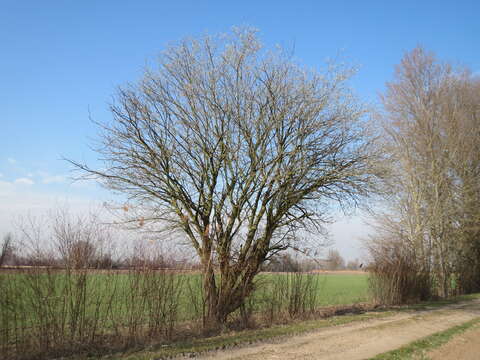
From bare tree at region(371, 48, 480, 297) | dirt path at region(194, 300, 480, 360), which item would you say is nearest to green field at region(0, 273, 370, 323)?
dirt path at region(194, 300, 480, 360)

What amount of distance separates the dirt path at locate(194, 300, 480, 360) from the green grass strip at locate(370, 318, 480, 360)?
7.5 inches

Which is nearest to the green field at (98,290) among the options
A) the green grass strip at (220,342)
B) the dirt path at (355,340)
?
the green grass strip at (220,342)

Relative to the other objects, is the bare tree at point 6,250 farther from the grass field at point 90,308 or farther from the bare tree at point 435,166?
the bare tree at point 435,166

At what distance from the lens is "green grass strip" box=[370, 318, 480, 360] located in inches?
261

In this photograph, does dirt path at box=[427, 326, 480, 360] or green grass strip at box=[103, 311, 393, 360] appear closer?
green grass strip at box=[103, 311, 393, 360]

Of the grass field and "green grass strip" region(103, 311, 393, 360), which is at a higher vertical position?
the grass field

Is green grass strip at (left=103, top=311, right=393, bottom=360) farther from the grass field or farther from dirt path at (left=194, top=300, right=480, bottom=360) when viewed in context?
the grass field

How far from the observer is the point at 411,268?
15.5 metres

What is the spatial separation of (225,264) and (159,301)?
7.76ft

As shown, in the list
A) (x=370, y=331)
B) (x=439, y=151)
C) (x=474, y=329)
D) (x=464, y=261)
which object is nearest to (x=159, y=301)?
(x=370, y=331)

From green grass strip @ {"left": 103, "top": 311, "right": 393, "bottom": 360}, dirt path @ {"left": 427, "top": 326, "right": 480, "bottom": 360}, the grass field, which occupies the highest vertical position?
the grass field

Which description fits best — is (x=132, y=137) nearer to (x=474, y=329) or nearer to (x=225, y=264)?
(x=225, y=264)

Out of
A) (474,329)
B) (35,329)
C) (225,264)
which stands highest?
(225,264)

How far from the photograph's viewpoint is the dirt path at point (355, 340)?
21.1ft
